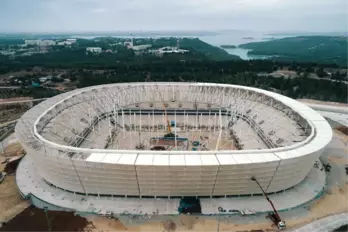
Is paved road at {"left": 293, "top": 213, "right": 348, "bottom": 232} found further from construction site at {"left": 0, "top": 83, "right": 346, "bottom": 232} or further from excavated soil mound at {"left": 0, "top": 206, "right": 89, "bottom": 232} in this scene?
excavated soil mound at {"left": 0, "top": 206, "right": 89, "bottom": 232}

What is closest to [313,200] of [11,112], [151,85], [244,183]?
[244,183]

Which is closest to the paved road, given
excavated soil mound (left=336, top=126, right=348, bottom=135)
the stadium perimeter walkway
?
the stadium perimeter walkway

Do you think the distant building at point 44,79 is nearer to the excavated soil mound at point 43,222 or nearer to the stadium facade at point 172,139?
the stadium facade at point 172,139

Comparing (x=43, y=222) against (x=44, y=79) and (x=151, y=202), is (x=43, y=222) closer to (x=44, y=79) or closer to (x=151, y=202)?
(x=151, y=202)

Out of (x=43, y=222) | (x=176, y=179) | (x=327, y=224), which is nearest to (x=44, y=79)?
(x=43, y=222)

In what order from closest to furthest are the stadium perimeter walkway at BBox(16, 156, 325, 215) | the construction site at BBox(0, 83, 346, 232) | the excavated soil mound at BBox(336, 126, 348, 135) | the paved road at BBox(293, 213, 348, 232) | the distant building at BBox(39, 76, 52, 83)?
1. the paved road at BBox(293, 213, 348, 232)
2. the construction site at BBox(0, 83, 346, 232)
3. the stadium perimeter walkway at BBox(16, 156, 325, 215)
4. the excavated soil mound at BBox(336, 126, 348, 135)
5. the distant building at BBox(39, 76, 52, 83)

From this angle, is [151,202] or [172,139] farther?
[172,139]

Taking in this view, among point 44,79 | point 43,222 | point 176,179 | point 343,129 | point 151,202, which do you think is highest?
point 44,79
